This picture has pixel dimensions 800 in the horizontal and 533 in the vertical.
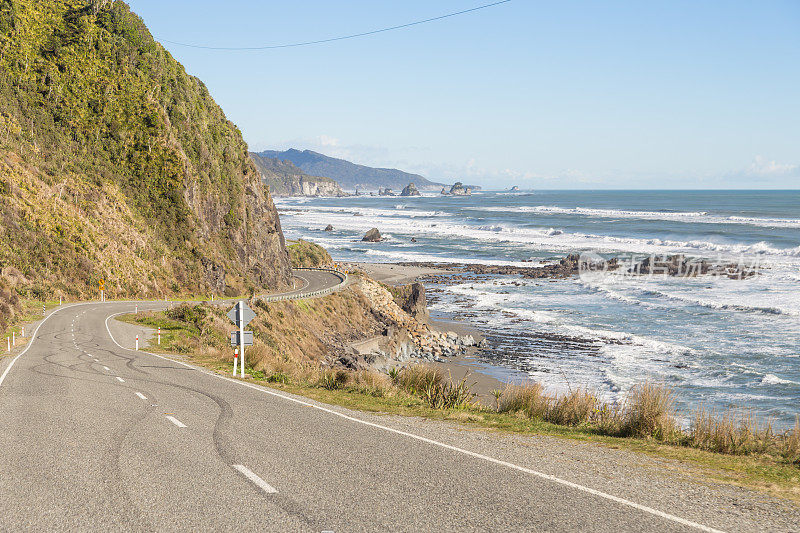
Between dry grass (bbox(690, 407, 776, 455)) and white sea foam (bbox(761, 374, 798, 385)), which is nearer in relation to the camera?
dry grass (bbox(690, 407, 776, 455))

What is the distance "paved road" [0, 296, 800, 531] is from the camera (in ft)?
21.2

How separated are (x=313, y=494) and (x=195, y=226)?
55.3 meters

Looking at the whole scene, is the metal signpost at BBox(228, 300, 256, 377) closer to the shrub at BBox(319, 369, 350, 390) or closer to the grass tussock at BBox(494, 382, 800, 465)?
the shrub at BBox(319, 369, 350, 390)

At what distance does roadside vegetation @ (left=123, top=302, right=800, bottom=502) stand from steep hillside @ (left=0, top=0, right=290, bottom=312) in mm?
31120

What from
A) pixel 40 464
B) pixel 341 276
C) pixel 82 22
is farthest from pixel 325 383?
pixel 82 22

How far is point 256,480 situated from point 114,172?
186 feet

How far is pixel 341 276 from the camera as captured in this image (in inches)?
2454

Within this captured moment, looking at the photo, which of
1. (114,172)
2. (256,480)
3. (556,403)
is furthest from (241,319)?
(114,172)

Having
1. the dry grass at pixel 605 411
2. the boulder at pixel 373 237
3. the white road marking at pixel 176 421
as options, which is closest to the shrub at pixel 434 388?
the dry grass at pixel 605 411

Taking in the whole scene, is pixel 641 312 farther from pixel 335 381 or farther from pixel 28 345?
pixel 28 345

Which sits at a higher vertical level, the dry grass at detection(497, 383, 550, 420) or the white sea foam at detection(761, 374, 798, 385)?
the dry grass at detection(497, 383, 550, 420)

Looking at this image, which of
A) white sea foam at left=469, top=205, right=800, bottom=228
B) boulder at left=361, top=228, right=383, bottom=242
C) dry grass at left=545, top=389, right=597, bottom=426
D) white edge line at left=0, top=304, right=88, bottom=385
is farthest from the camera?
white sea foam at left=469, top=205, right=800, bottom=228

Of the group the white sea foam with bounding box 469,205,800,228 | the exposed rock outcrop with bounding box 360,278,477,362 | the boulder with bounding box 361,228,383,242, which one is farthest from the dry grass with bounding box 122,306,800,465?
the white sea foam with bounding box 469,205,800,228

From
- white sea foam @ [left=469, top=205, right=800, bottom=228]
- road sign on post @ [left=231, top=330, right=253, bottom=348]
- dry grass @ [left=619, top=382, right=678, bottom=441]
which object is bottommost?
road sign on post @ [left=231, top=330, right=253, bottom=348]
